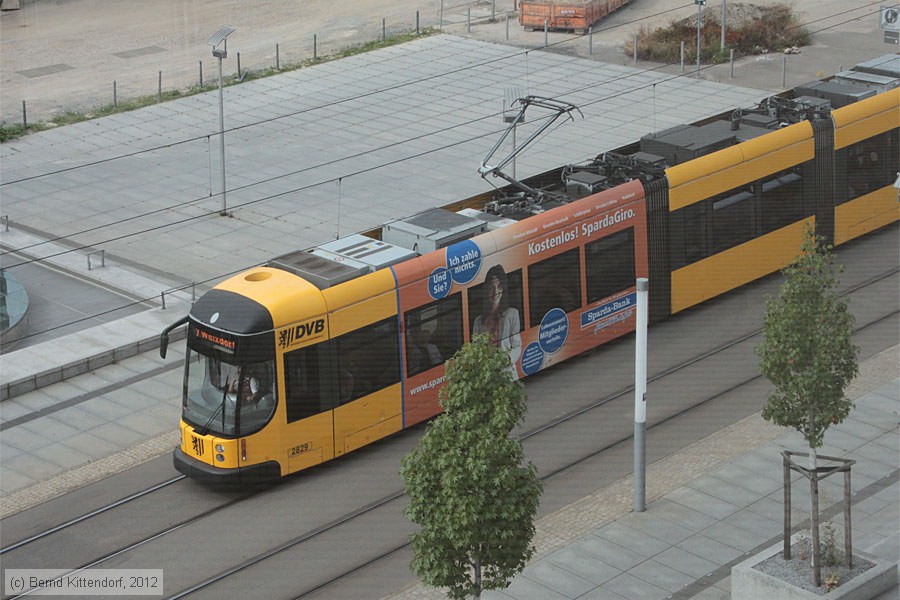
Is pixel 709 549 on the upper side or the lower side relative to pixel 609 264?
lower

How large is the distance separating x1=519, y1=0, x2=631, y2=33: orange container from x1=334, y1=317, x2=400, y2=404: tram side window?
2612 cm

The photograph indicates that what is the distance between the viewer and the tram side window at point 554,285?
20.1 m

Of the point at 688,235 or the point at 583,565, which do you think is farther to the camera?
the point at 688,235

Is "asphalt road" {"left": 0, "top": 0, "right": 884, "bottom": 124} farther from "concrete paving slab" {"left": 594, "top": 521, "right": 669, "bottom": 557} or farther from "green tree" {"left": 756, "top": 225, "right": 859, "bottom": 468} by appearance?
"green tree" {"left": 756, "top": 225, "right": 859, "bottom": 468}

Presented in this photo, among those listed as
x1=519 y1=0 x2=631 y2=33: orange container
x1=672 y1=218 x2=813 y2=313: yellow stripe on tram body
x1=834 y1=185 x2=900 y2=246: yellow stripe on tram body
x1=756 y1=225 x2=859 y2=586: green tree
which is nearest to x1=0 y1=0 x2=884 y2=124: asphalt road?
x1=519 y1=0 x2=631 y2=33: orange container

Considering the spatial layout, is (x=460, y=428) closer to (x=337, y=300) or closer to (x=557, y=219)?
(x=337, y=300)

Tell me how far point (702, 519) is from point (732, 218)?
7497 millimetres

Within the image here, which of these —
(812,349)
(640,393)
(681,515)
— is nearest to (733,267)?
(640,393)

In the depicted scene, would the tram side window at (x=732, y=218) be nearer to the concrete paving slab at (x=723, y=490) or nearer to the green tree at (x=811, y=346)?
the concrete paving slab at (x=723, y=490)

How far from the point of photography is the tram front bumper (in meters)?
17.3

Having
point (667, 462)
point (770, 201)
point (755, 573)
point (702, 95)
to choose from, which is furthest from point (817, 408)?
point (702, 95)

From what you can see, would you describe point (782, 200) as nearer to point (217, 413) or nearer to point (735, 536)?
point (735, 536)

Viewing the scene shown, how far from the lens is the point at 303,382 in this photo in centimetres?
1733

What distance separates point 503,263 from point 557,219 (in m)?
1.24
